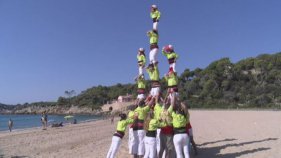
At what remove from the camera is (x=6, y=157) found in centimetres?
1551

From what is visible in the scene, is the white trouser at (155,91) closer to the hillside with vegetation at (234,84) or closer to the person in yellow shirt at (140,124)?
the person in yellow shirt at (140,124)

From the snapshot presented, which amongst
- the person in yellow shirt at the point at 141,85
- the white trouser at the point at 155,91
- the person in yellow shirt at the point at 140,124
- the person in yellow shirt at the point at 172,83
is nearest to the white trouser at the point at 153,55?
the person in yellow shirt at the point at 141,85

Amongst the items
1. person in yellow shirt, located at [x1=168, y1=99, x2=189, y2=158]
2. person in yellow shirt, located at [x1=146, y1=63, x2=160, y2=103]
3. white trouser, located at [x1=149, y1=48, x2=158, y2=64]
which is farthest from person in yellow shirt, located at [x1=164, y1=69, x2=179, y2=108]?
person in yellow shirt, located at [x1=168, y1=99, x2=189, y2=158]

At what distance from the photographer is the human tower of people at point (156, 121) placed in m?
9.22

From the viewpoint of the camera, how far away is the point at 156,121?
31.2ft

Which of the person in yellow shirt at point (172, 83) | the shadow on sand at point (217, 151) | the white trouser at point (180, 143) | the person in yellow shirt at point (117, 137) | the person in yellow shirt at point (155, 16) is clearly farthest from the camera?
the person in yellow shirt at point (155, 16)

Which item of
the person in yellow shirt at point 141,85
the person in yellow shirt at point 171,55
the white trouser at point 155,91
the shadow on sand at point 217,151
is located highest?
the person in yellow shirt at point 171,55

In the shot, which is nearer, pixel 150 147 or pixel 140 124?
pixel 150 147

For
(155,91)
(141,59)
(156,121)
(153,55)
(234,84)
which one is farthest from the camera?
(234,84)

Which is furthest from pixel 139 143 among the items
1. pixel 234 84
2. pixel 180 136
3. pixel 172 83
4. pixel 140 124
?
pixel 234 84

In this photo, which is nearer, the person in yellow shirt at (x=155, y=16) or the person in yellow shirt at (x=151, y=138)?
the person in yellow shirt at (x=151, y=138)

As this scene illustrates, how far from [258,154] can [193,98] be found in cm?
6839

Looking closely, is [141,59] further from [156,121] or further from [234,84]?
[234,84]

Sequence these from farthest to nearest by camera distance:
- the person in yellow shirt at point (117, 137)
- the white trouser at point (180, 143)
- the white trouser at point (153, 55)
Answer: the white trouser at point (153, 55), the person in yellow shirt at point (117, 137), the white trouser at point (180, 143)
